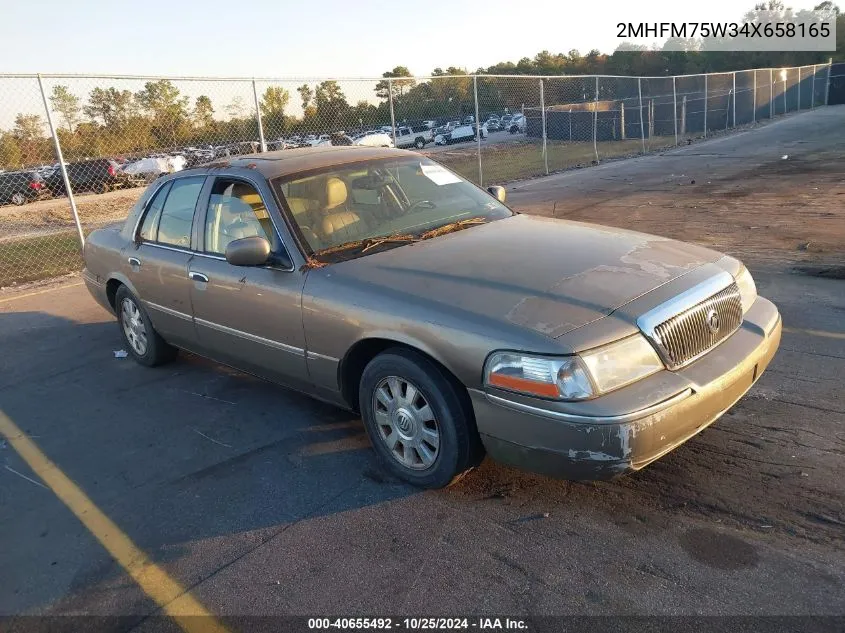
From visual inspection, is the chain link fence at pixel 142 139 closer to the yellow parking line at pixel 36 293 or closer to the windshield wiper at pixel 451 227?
the yellow parking line at pixel 36 293

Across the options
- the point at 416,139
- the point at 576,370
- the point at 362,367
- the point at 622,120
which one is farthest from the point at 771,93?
the point at 576,370

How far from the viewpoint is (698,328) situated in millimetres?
3129

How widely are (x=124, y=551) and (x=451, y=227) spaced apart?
2.55 meters

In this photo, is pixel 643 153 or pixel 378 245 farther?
pixel 643 153

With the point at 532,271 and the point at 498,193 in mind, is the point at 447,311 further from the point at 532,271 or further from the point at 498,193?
the point at 498,193

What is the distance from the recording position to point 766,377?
435 cm

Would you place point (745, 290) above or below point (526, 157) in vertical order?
above

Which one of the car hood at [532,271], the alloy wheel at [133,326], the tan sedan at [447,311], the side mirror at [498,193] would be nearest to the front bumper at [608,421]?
the tan sedan at [447,311]

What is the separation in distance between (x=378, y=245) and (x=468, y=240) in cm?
53

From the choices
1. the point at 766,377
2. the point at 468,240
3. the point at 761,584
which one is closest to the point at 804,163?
the point at 766,377

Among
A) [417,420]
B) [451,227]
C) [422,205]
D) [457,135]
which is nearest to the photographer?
[417,420]

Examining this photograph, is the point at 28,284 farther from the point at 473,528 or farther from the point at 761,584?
the point at 761,584

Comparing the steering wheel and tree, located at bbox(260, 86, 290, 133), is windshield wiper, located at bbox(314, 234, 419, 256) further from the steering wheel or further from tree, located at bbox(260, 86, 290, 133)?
tree, located at bbox(260, 86, 290, 133)

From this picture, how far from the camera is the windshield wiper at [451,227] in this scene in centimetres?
408
